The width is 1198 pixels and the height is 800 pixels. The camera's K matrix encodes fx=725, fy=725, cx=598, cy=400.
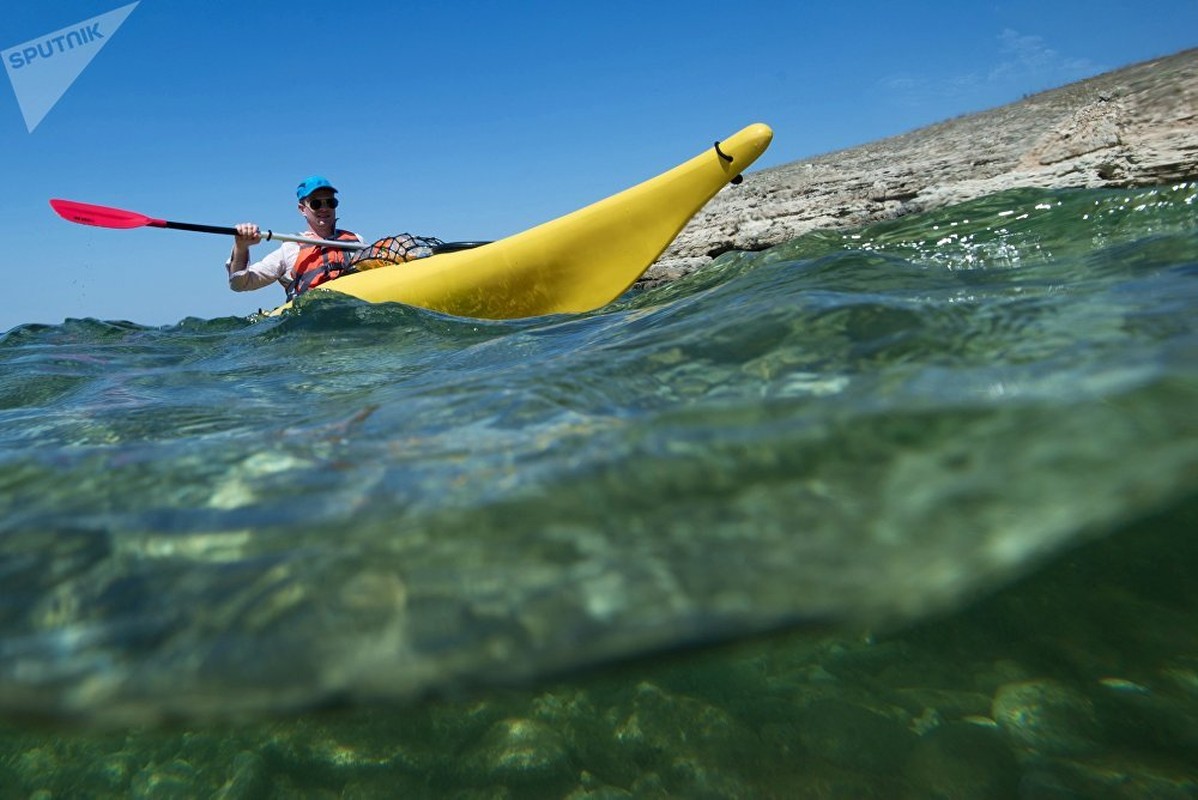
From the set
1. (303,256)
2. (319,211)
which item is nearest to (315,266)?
(303,256)

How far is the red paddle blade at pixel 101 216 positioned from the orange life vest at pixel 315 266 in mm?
1526

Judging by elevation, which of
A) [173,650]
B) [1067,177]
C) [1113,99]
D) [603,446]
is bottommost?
[173,650]

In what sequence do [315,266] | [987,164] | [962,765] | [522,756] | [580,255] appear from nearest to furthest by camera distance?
[962,765]
[522,756]
[580,255]
[987,164]
[315,266]

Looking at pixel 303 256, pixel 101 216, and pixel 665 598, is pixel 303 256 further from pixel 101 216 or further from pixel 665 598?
pixel 665 598

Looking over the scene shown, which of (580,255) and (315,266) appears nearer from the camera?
(580,255)

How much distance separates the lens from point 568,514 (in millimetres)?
1308

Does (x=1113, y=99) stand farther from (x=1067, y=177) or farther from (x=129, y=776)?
(x=129, y=776)

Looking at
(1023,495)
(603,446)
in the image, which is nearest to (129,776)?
(603,446)

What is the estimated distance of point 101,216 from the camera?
7238 millimetres

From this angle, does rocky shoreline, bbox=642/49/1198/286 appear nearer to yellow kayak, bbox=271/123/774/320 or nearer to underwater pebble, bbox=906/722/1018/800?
yellow kayak, bbox=271/123/774/320

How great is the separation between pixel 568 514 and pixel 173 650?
A: 0.67 metres

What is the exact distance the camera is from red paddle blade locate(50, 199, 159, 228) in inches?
273

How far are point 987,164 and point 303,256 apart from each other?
603 cm

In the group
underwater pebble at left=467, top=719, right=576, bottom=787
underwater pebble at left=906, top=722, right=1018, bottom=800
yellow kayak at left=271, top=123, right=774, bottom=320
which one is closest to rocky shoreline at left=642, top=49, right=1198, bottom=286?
yellow kayak at left=271, top=123, right=774, bottom=320
